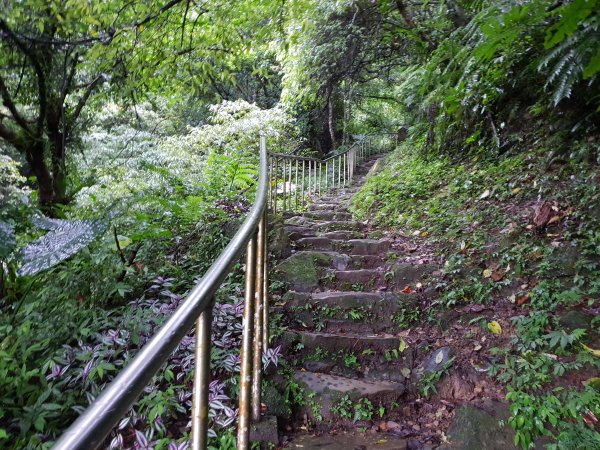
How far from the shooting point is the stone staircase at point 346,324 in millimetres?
2082

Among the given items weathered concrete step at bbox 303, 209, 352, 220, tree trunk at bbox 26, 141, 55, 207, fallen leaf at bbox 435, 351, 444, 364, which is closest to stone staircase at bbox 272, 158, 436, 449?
fallen leaf at bbox 435, 351, 444, 364

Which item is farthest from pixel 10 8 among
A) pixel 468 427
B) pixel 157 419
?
pixel 468 427

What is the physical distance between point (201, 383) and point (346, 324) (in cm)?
202

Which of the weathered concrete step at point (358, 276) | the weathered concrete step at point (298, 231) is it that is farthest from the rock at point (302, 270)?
the weathered concrete step at point (298, 231)

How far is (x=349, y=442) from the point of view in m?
1.85

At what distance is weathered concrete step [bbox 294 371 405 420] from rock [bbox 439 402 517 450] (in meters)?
0.35

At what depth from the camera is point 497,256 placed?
2932mm

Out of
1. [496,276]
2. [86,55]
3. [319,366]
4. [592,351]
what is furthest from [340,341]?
[86,55]

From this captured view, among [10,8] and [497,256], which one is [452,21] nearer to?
[497,256]

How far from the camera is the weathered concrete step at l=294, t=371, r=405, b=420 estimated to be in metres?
2.06

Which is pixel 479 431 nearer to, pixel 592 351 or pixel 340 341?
pixel 592 351

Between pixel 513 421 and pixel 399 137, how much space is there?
39.4ft

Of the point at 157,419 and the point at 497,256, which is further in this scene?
the point at 497,256

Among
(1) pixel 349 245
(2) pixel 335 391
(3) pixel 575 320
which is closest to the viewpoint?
(2) pixel 335 391
